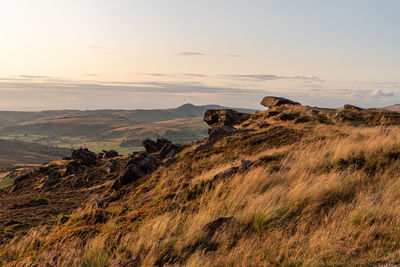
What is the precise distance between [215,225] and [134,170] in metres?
13.0

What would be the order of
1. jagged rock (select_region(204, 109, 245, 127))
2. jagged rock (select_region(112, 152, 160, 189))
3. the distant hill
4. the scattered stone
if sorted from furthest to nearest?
the distant hill → jagged rock (select_region(204, 109, 245, 127)) → the scattered stone → jagged rock (select_region(112, 152, 160, 189))

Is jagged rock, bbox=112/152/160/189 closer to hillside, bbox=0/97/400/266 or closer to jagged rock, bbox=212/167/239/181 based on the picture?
hillside, bbox=0/97/400/266

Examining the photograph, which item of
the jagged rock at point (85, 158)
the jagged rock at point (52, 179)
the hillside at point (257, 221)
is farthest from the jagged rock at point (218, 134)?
the jagged rock at point (52, 179)

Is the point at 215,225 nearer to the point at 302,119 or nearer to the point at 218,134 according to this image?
the point at 218,134

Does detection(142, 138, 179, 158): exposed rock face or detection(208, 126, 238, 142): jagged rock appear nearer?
detection(208, 126, 238, 142): jagged rock

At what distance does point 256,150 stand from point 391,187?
30.9 ft

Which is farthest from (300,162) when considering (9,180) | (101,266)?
(9,180)

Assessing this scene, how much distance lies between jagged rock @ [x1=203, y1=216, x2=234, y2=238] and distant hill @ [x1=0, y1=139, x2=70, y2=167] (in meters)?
151

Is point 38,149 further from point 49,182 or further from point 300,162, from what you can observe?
point 300,162

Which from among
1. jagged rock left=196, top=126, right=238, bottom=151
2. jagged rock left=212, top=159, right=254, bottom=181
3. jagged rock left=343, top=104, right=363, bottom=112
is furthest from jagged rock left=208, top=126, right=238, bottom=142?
jagged rock left=343, top=104, right=363, bottom=112

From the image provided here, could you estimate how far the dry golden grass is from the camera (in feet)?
16.8

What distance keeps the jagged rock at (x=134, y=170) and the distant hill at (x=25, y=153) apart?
450ft

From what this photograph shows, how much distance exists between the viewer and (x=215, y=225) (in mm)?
6430

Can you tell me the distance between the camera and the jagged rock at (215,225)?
6207 millimetres
